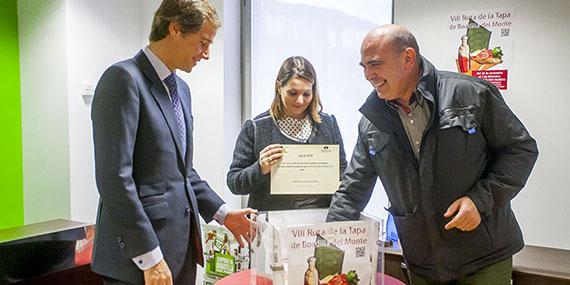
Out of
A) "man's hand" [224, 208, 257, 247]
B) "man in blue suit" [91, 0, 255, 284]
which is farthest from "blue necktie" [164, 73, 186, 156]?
"man's hand" [224, 208, 257, 247]

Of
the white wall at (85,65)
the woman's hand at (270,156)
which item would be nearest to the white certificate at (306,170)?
the woman's hand at (270,156)

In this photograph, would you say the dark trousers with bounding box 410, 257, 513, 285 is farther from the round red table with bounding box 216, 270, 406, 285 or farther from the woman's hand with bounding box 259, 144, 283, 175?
the woman's hand with bounding box 259, 144, 283, 175

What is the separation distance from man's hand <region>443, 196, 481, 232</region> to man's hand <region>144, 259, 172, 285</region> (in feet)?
2.59

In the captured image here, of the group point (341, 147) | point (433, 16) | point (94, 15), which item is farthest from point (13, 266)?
point (433, 16)

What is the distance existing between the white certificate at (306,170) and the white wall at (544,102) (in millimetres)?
1096

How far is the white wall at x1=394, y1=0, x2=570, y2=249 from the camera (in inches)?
95.4

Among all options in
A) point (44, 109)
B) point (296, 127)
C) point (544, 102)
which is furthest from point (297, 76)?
point (44, 109)

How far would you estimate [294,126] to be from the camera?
7.11 feet

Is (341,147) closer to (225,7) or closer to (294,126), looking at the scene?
(294,126)

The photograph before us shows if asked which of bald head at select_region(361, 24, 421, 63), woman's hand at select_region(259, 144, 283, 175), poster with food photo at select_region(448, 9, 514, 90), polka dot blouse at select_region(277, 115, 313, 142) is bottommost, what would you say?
woman's hand at select_region(259, 144, 283, 175)

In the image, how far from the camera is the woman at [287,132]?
2.13 m

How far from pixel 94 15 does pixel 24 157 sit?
1028 mm

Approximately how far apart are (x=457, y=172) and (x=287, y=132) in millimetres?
856

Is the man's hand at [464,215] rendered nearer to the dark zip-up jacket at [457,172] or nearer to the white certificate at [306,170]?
the dark zip-up jacket at [457,172]
